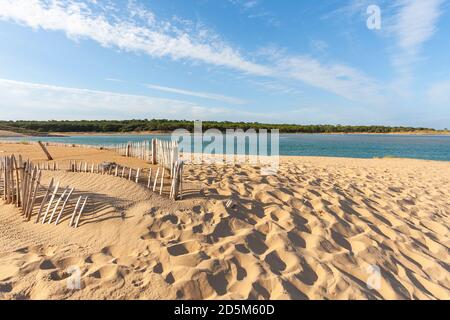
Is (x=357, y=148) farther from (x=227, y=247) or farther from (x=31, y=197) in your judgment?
(x=31, y=197)

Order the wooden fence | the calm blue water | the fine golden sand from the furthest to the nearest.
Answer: the calm blue water < the wooden fence < the fine golden sand

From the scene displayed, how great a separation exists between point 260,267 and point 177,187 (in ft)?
8.66

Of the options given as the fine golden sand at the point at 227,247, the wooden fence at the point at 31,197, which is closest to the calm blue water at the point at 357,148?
the fine golden sand at the point at 227,247

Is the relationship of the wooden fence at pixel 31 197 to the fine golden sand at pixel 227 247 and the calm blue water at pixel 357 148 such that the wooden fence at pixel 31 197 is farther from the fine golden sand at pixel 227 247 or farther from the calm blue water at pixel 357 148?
the calm blue water at pixel 357 148

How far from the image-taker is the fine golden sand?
3305 mm

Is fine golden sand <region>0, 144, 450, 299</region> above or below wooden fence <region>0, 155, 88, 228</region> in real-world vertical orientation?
below

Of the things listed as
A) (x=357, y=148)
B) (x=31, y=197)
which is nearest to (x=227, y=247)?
(x=31, y=197)

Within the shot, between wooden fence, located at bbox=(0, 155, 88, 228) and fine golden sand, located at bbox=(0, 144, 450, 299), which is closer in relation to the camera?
fine golden sand, located at bbox=(0, 144, 450, 299)

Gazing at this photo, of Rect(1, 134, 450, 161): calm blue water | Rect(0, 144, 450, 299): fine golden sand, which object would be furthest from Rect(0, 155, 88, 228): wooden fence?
Rect(1, 134, 450, 161): calm blue water

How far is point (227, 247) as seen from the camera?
417 cm

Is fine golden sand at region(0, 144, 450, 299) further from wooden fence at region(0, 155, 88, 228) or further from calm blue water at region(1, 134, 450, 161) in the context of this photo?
calm blue water at region(1, 134, 450, 161)

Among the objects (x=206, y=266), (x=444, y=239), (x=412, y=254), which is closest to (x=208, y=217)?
(x=206, y=266)

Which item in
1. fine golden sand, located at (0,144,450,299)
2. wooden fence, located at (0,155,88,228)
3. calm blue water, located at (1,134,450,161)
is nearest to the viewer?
fine golden sand, located at (0,144,450,299)
